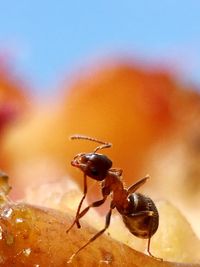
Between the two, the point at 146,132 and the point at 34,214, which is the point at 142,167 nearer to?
the point at 146,132

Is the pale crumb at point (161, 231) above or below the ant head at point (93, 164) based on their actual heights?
below

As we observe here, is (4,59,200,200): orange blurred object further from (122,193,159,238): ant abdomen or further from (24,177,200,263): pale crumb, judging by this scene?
(122,193,159,238): ant abdomen

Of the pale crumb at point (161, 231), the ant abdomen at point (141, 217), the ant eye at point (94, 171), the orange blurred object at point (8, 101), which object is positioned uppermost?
the ant eye at point (94, 171)

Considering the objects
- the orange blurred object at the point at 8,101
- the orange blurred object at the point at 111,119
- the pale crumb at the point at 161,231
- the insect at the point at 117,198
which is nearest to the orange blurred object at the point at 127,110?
the orange blurred object at the point at 111,119

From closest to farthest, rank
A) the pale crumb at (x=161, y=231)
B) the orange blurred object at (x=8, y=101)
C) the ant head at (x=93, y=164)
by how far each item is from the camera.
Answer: the ant head at (x=93, y=164)
the pale crumb at (x=161, y=231)
the orange blurred object at (x=8, y=101)

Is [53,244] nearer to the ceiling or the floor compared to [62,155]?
nearer to the ceiling

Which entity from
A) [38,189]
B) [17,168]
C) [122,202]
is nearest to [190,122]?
[17,168]

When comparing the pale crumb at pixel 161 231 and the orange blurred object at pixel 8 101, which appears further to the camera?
the orange blurred object at pixel 8 101

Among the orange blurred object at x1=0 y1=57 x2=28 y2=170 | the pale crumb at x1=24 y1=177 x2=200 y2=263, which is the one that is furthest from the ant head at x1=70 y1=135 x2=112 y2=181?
the orange blurred object at x1=0 y1=57 x2=28 y2=170

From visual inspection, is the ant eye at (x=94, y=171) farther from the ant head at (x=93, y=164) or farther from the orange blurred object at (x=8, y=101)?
the orange blurred object at (x=8, y=101)
